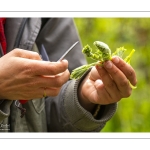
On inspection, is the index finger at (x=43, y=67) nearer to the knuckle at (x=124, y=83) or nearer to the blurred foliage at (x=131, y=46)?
the knuckle at (x=124, y=83)

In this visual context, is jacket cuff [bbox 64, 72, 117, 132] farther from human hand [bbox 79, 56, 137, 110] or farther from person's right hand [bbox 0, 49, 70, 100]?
person's right hand [bbox 0, 49, 70, 100]

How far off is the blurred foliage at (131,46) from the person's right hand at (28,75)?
115cm

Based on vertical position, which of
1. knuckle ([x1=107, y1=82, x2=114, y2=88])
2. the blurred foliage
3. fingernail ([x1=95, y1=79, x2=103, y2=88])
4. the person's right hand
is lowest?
the blurred foliage

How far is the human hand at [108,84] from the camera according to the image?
30.2 inches

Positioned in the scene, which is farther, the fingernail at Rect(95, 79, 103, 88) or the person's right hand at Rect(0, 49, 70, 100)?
the fingernail at Rect(95, 79, 103, 88)

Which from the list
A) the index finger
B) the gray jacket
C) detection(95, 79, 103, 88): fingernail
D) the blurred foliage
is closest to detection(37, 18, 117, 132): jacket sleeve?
the gray jacket

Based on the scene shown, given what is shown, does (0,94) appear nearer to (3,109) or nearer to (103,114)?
(3,109)

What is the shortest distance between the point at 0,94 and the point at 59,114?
1.03 feet

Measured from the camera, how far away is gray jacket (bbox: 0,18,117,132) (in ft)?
3.22

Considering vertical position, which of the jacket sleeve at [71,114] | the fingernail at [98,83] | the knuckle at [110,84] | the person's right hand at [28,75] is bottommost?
the jacket sleeve at [71,114]

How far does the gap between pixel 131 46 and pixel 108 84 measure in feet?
4.63

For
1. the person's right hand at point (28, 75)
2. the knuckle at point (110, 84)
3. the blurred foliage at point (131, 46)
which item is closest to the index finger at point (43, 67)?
the person's right hand at point (28, 75)

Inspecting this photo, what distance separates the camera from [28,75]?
2.52ft

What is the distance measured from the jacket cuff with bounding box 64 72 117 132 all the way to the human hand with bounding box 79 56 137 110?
0.08 ft
